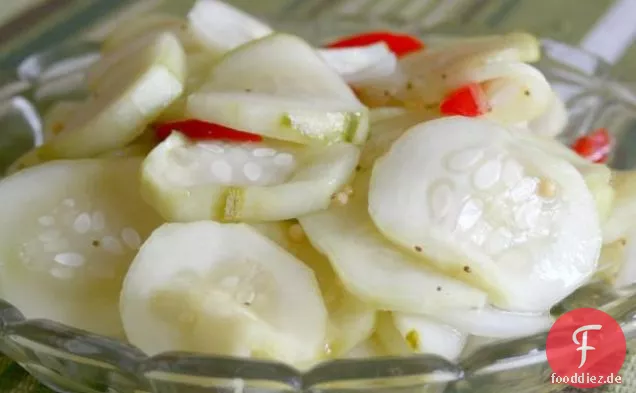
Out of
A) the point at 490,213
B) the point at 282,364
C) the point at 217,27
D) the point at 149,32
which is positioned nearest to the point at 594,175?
the point at 490,213

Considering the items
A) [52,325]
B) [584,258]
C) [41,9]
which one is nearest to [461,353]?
[584,258]

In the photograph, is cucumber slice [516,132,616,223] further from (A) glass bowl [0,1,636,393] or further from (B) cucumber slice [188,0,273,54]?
(B) cucumber slice [188,0,273,54]

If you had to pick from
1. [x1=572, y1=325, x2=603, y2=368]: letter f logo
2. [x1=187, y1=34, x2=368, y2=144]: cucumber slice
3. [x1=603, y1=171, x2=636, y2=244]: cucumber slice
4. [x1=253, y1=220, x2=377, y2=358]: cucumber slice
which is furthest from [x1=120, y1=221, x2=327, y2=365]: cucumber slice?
[x1=603, y1=171, x2=636, y2=244]: cucumber slice

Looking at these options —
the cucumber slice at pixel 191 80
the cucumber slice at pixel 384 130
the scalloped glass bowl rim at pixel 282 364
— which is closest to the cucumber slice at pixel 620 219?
the scalloped glass bowl rim at pixel 282 364

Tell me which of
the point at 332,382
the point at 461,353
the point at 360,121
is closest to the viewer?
the point at 332,382

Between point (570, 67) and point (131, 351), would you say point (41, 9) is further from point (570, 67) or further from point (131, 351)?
point (131, 351)

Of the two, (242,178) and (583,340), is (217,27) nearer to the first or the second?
(242,178)

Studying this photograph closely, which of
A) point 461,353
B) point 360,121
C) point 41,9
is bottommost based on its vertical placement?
point 41,9

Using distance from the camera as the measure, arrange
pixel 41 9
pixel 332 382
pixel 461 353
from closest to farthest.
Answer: pixel 332 382, pixel 461 353, pixel 41 9

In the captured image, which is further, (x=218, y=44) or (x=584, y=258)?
(x=218, y=44)
